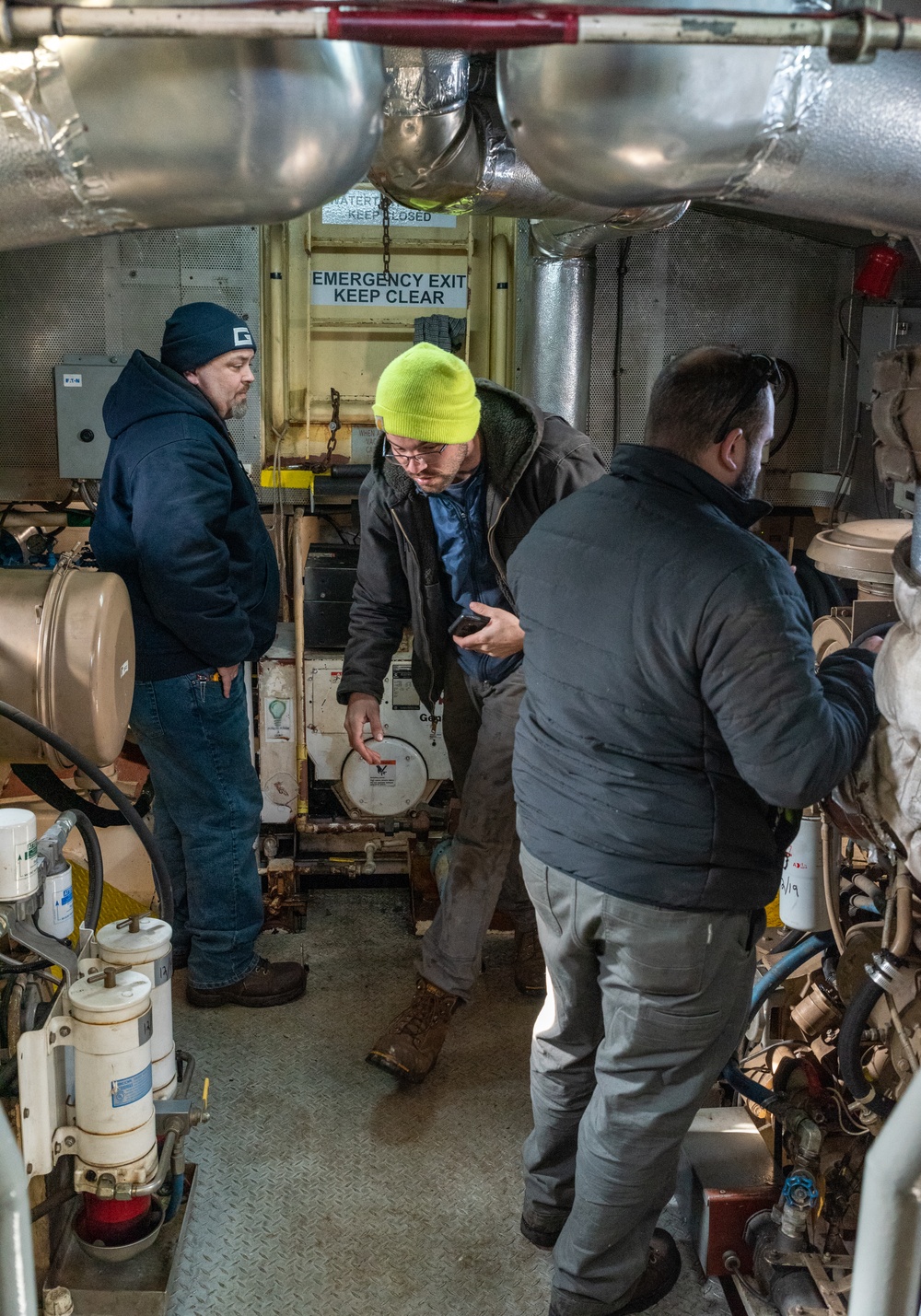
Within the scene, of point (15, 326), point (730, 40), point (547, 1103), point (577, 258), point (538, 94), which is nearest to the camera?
point (730, 40)

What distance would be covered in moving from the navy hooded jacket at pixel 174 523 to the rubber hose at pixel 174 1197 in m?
1.30

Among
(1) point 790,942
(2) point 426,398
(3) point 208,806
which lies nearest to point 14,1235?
(1) point 790,942

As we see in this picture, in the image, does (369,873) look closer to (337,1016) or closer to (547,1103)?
(337,1016)

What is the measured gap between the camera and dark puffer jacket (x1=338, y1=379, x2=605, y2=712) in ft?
9.78

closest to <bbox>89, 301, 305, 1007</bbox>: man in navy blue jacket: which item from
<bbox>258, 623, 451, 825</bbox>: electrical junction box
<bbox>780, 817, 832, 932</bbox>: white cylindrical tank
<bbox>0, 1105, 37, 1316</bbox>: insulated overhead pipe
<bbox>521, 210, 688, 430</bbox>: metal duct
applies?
<bbox>258, 623, 451, 825</bbox>: electrical junction box

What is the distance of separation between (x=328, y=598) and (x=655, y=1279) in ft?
7.86

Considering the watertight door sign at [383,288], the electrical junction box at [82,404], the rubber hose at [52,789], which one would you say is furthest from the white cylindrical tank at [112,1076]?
the watertight door sign at [383,288]

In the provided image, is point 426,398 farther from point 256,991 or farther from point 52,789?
point 256,991

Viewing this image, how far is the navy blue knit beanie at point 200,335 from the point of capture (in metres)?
3.10

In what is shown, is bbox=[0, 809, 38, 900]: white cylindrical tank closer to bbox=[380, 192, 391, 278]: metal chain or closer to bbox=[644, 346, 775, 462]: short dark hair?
bbox=[644, 346, 775, 462]: short dark hair

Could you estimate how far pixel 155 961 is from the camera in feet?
7.18

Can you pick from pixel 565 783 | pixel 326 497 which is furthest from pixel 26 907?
pixel 326 497

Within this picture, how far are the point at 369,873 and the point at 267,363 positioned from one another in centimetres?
207

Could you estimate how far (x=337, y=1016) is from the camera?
3.29 meters
